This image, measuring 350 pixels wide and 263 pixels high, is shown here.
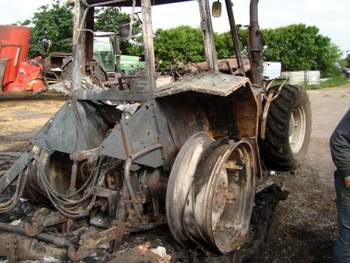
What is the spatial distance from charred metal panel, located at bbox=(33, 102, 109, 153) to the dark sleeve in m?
1.95

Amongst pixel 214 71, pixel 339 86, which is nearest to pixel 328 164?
pixel 214 71

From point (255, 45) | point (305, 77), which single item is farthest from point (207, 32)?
point (305, 77)

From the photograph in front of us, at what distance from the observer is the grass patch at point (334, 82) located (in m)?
23.8

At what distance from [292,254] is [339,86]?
20759 millimetres

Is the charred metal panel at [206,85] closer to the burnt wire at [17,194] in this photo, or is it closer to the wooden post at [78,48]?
the wooden post at [78,48]

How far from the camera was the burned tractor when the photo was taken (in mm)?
3545

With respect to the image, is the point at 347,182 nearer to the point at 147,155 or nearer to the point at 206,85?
the point at 206,85

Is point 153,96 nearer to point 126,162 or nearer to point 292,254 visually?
point 126,162

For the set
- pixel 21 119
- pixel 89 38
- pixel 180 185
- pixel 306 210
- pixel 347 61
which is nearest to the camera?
pixel 180 185

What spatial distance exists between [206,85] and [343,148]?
1.09 meters

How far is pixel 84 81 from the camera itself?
4293 mm

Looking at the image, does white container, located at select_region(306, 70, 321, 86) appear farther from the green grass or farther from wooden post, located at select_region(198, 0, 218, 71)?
wooden post, located at select_region(198, 0, 218, 71)

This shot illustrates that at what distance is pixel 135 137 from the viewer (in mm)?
3672

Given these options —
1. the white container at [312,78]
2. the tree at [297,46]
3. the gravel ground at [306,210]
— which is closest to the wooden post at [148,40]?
the gravel ground at [306,210]
